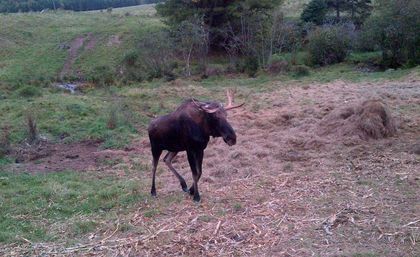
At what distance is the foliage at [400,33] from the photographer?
24.7 metres

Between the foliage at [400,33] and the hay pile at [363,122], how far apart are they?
46.3 ft

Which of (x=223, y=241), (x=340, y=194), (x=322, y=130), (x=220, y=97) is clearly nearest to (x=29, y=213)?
(x=223, y=241)

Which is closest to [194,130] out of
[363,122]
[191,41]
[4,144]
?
[363,122]

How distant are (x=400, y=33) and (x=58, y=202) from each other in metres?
20.7

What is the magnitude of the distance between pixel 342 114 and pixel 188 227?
6.42 metres

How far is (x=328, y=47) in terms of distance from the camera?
90.7 feet

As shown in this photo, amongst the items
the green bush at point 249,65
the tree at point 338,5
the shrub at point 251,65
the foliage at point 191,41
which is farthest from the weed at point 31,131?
the tree at point 338,5

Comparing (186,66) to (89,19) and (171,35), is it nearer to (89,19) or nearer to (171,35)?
(171,35)

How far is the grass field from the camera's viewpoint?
668 cm

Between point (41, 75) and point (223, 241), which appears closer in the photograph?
point (223, 241)

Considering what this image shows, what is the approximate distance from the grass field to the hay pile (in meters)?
0.25

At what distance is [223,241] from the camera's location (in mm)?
6641

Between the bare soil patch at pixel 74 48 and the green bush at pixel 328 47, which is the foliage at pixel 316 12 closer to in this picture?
the green bush at pixel 328 47

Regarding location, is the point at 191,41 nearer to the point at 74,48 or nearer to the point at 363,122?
the point at 74,48
